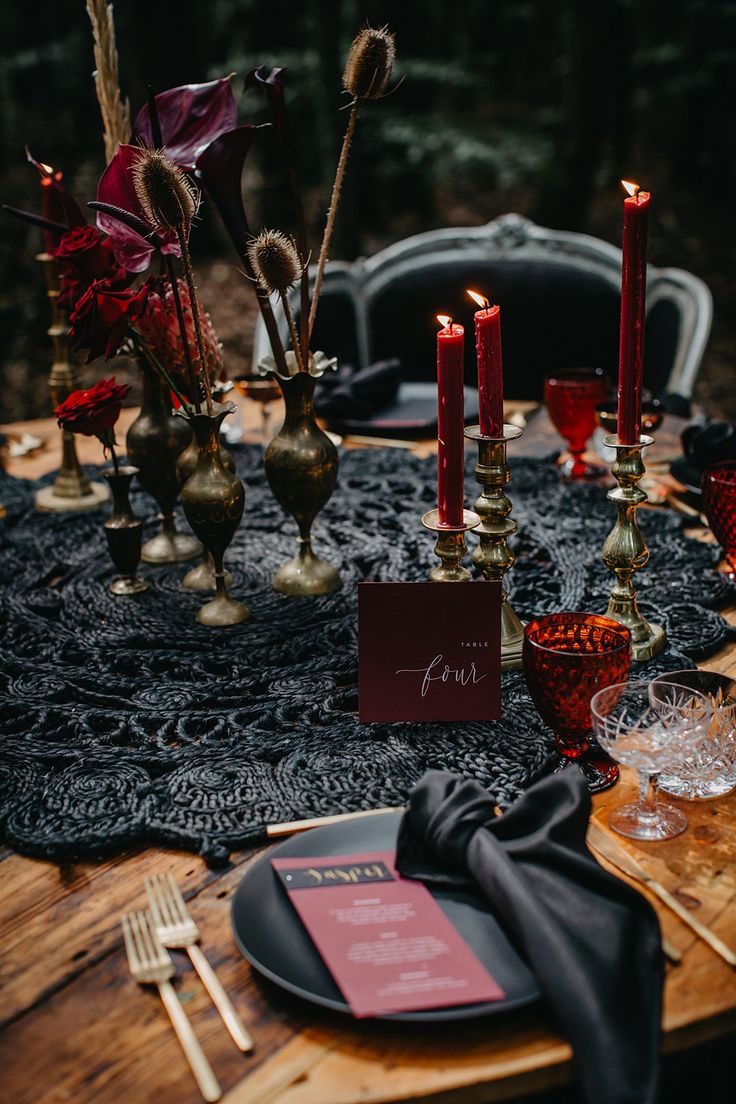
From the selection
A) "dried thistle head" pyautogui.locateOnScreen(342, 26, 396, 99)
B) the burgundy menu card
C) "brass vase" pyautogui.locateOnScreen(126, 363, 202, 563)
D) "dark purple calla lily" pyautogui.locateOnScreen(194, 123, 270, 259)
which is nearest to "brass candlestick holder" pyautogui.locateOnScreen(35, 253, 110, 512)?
"brass vase" pyautogui.locateOnScreen(126, 363, 202, 563)

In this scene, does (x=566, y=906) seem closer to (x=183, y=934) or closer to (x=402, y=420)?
(x=183, y=934)

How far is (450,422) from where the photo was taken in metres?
1.06

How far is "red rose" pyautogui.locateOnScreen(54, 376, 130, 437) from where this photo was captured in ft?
4.09

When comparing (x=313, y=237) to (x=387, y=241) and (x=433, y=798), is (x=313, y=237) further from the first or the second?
(x=433, y=798)

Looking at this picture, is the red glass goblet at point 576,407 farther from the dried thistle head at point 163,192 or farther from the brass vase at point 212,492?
the dried thistle head at point 163,192

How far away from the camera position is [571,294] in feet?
8.54

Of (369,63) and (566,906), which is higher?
(369,63)

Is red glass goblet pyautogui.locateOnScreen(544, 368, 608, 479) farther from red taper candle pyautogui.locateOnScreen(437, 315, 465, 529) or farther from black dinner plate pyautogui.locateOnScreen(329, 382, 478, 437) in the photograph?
red taper candle pyautogui.locateOnScreen(437, 315, 465, 529)

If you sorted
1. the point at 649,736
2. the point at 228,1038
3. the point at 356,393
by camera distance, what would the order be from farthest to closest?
the point at 356,393
the point at 649,736
the point at 228,1038

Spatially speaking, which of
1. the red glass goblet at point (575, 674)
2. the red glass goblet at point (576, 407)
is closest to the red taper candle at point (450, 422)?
the red glass goblet at point (575, 674)

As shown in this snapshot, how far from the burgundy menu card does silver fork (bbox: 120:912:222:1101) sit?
10 cm

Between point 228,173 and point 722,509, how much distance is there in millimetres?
726

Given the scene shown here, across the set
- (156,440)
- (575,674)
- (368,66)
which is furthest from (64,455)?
(575,674)

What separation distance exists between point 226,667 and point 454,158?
18.6ft
